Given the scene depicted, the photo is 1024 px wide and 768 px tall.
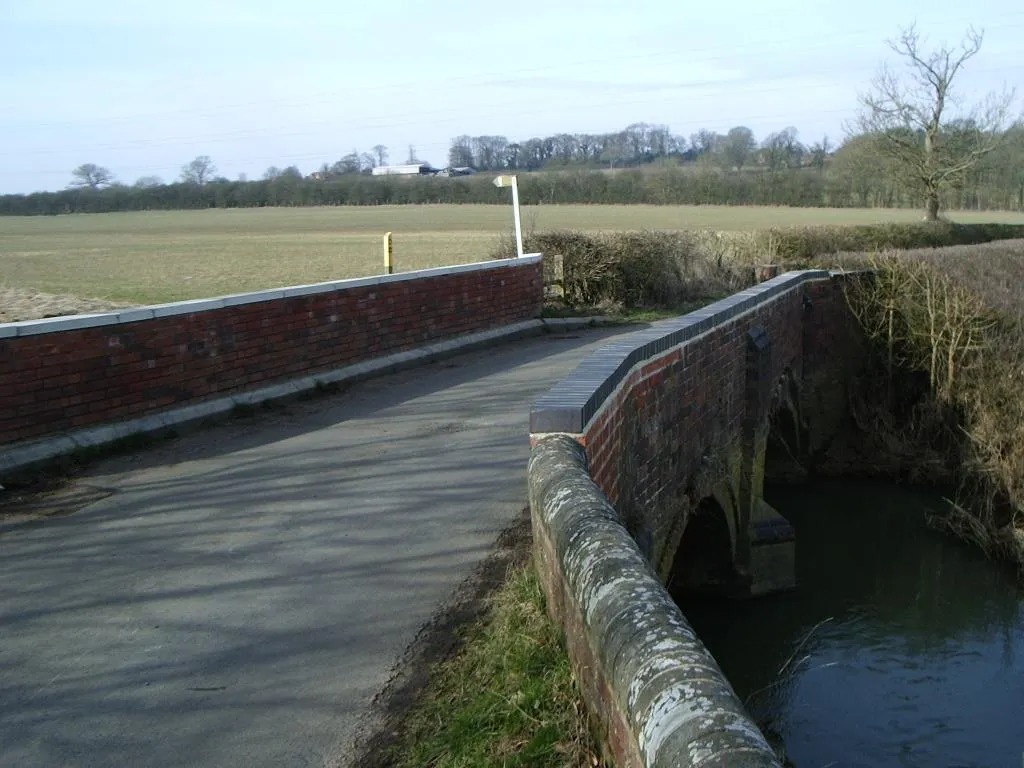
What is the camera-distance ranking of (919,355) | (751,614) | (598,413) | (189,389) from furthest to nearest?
(919,355)
(751,614)
(189,389)
(598,413)

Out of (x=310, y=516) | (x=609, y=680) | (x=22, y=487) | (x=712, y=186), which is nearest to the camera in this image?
(x=609, y=680)

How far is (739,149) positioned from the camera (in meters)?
74.8

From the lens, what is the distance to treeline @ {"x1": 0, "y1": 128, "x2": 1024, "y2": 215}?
49.3 m

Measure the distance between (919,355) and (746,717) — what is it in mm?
16730

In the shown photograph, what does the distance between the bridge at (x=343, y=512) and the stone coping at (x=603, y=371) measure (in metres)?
0.03

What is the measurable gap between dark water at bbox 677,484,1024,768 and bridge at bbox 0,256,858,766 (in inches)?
35.7

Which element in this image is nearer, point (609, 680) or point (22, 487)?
point (609, 680)

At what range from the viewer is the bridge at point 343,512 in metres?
3.61

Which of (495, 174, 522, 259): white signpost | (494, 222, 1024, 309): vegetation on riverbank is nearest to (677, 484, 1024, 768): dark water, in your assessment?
(494, 222, 1024, 309): vegetation on riverbank

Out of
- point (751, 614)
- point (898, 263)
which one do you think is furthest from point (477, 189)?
point (751, 614)

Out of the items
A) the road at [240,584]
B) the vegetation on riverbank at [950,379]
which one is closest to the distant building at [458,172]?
the vegetation on riverbank at [950,379]

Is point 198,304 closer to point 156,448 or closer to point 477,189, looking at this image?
point 156,448

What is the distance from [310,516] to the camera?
254 inches

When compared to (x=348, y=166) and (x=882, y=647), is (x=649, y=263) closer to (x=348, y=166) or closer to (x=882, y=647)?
(x=882, y=647)
